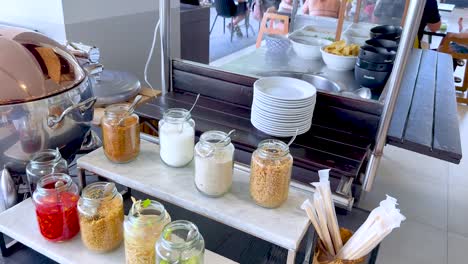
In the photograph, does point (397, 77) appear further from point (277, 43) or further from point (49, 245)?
point (49, 245)

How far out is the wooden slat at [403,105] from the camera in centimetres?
93

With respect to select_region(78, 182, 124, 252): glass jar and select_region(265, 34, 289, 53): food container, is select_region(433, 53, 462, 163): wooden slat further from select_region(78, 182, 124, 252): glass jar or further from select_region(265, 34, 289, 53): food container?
select_region(78, 182, 124, 252): glass jar

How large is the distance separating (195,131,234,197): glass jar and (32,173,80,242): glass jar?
0.78 feet

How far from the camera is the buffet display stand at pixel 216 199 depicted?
68 cm

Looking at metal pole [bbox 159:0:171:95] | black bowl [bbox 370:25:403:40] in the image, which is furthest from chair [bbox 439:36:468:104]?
metal pole [bbox 159:0:171:95]

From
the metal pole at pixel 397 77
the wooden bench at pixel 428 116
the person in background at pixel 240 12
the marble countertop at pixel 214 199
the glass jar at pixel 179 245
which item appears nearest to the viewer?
the glass jar at pixel 179 245

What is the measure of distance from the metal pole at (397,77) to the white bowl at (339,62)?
1.11 ft

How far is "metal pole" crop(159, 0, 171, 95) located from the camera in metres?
1.08

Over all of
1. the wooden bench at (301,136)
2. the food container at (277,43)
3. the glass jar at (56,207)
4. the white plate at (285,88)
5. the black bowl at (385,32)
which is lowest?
the glass jar at (56,207)

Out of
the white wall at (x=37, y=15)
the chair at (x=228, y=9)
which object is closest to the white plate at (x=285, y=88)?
the white wall at (x=37, y=15)

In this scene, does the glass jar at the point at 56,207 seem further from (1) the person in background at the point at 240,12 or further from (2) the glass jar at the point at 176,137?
(1) the person in background at the point at 240,12

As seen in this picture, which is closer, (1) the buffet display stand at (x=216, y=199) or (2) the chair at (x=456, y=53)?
(1) the buffet display stand at (x=216, y=199)

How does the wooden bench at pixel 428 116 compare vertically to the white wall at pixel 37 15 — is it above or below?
below

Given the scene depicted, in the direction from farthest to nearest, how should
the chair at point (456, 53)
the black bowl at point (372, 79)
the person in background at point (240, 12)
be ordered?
the chair at point (456, 53)
the person in background at point (240, 12)
the black bowl at point (372, 79)
